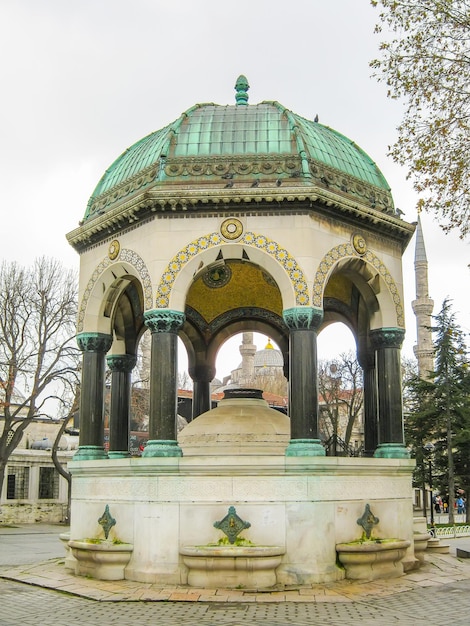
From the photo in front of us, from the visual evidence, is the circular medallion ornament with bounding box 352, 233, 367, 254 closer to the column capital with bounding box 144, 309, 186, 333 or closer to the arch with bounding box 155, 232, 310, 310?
the arch with bounding box 155, 232, 310, 310

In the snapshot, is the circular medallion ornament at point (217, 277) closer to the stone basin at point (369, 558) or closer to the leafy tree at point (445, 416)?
the stone basin at point (369, 558)

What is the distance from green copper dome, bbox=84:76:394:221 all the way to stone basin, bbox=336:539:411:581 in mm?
5895

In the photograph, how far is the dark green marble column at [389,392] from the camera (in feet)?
46.1

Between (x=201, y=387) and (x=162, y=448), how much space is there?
17.0ft

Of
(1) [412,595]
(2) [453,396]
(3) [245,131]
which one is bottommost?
(1) [412,595]

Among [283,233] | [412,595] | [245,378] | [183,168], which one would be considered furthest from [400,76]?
[245,378]

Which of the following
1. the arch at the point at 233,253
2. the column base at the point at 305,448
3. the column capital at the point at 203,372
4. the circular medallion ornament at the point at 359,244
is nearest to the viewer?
the column base at the point at 305,448

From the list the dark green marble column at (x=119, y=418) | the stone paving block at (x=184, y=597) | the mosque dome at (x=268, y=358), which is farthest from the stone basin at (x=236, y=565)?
the mosque dome at (x=268, y=358)

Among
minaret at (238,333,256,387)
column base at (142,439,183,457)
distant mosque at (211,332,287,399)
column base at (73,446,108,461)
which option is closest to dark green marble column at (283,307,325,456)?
column base at (142,439,183,457)

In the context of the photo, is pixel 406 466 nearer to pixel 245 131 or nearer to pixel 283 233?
pixel 283 233

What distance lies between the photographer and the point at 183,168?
1352 cm

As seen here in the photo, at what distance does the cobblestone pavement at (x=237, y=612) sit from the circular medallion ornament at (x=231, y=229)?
5951mm

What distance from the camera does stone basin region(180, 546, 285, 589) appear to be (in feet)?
36.2

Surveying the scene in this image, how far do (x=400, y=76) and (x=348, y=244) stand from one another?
13.1ft
